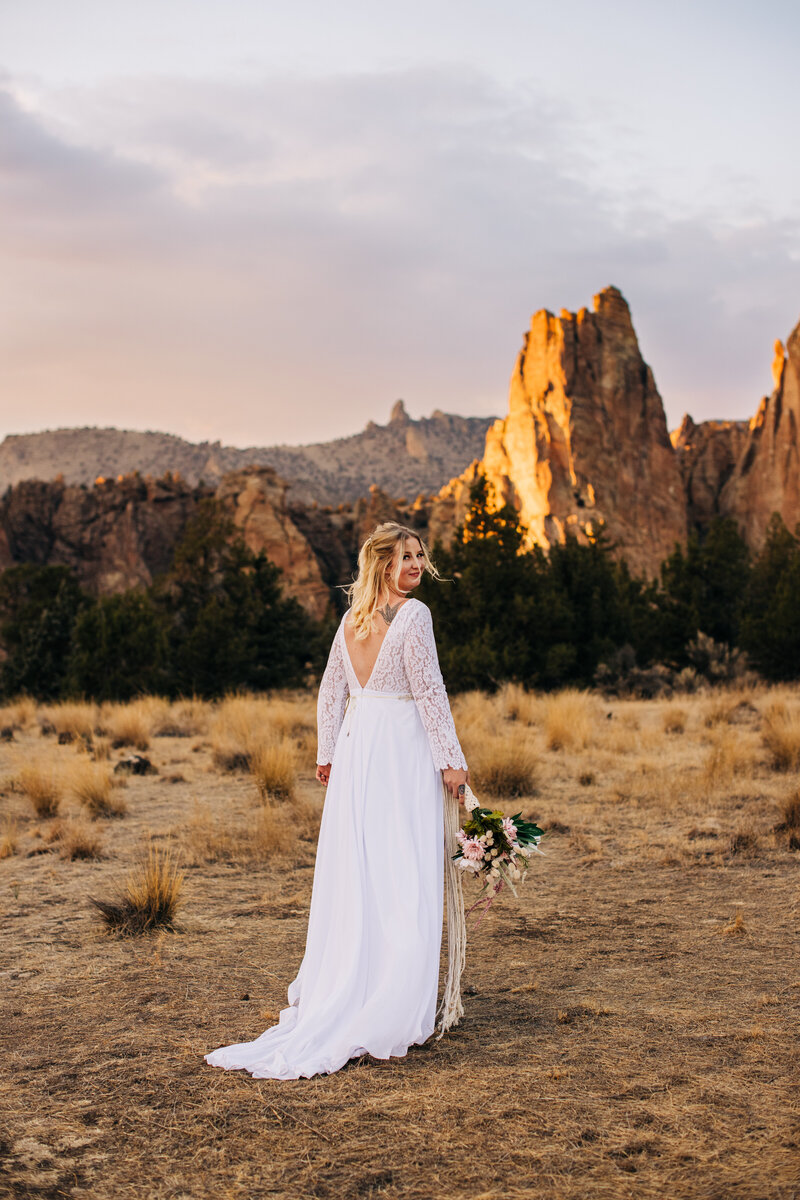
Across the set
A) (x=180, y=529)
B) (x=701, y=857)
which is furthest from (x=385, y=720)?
(x=180, y=529)

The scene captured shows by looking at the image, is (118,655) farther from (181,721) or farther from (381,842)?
Answer: (381,842)

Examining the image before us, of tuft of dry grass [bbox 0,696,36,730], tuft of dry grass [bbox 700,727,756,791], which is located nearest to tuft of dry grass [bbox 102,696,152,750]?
tuft of dry grass [bbox 0,696,36,730]

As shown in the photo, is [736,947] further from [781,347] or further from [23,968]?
[781,347]

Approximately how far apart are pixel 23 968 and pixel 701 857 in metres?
5.16

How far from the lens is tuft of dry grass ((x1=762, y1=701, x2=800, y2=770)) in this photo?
37.2 ft

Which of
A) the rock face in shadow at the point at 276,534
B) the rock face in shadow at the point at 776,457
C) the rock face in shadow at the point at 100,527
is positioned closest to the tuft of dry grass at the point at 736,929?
the rock face in shadow at the point at 276,534

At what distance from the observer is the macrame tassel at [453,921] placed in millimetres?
4402

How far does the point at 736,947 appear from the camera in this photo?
558 cm

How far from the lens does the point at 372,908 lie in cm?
431

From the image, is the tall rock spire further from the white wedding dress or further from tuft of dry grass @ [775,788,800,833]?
the white wedding dress

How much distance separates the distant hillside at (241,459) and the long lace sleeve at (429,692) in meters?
106

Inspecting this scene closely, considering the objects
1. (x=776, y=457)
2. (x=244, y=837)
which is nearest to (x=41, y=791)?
(x=244, y=837)

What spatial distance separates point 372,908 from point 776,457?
72.4 meters

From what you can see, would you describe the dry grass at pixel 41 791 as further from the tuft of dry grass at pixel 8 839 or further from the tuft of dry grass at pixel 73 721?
the tuft of dry grass at pixel 73 721
